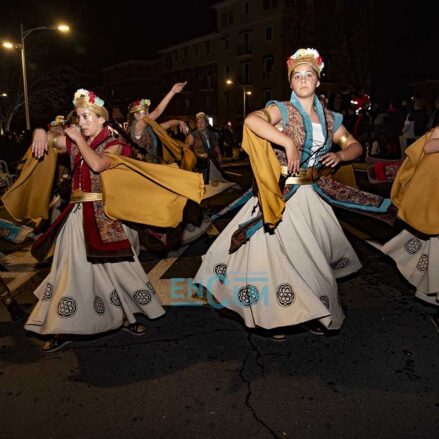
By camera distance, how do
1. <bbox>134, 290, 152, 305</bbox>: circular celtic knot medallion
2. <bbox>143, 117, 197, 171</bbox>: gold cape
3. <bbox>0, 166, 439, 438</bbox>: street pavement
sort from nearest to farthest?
1. <bbox>0, 166, 439, 438</bbox>: street pavement
2. <bbox>134, 290, 152, 305</bbox>: circular celtic knot medallion
3. <bbox>143, 117, 197, 171</bbox>: gold cape

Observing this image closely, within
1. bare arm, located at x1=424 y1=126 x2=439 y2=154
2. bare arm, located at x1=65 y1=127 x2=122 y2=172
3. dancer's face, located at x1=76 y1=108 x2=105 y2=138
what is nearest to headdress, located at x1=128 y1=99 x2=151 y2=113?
dancer's face, located at x1=76 y1=108 x2=105 y2=138

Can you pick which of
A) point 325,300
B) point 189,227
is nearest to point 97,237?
point 325,300

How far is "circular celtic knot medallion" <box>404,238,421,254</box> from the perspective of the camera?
4.42 m

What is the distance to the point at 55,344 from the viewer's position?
385 centimetres

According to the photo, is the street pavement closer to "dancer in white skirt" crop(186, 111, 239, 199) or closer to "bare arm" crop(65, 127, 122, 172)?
"bare arm" crop(65, 127, 122, 172)

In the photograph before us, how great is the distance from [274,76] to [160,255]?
4301cm

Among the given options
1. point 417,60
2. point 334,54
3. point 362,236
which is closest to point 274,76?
point 334,54

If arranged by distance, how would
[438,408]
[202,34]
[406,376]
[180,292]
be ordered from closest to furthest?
[438,408], [406,376], [180,292], [202,34]

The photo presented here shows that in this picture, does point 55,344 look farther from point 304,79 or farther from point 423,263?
point 423,263

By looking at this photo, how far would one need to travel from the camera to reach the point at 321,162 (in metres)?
3.75

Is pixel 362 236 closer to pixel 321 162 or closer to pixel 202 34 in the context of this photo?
pixel 321 162

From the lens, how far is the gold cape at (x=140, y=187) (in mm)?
3811

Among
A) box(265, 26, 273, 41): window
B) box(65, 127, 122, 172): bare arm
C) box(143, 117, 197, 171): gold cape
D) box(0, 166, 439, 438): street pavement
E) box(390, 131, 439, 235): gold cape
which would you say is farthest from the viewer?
box(265, 26, 273, 41): window

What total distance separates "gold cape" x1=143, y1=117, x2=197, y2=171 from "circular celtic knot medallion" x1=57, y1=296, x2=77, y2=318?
13.6ft
